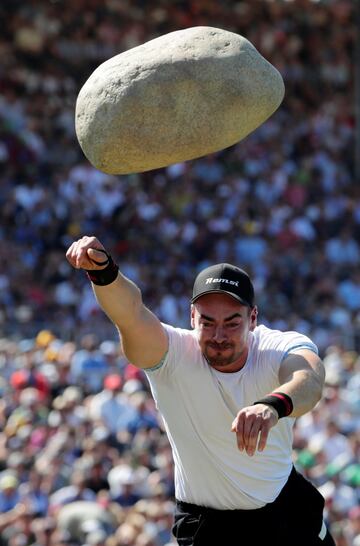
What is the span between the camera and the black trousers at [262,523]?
4.87 metres

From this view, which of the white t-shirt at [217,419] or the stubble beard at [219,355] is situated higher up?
the stubble beard at [219,355]

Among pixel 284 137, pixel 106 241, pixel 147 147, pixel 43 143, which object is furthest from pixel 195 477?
pixel 284 137

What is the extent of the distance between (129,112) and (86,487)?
5972mm

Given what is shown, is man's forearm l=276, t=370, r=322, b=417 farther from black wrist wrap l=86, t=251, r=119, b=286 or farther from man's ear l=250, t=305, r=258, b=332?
black wrist wrap l=86, t=251, r=119, b=286

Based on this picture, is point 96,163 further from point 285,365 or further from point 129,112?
point 285,365

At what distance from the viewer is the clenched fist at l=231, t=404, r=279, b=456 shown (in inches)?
159

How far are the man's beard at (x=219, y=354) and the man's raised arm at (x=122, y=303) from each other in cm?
19

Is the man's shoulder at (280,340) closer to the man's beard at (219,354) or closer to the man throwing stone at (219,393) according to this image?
the man throwing stone at (219,393)

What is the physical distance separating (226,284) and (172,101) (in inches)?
31.3

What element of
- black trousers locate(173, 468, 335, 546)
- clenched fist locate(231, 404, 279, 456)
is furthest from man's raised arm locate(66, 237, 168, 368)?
clenched fist locate(231, 404, 279, 456)

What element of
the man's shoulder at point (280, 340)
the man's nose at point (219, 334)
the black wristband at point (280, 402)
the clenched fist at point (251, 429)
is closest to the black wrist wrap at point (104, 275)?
the man's nose at point (219, 334)

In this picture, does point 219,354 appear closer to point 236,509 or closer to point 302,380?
point 302,380

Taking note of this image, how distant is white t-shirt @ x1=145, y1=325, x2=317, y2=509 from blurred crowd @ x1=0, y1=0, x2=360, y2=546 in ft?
14.7

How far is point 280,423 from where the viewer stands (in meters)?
4.89
